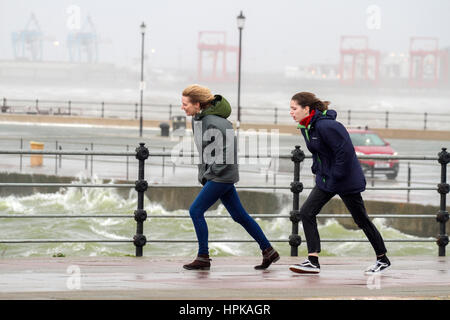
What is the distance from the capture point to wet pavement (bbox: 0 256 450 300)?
20.5ft

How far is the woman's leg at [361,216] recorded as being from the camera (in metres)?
7.45

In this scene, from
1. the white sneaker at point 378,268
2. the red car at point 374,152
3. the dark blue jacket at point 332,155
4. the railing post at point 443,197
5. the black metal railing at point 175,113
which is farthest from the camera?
the black metal railing at point 175,113

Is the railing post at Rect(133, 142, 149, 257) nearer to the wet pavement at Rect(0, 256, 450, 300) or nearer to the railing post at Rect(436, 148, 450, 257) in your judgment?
the wet pavement at Rect(0, 256, 450, 300)

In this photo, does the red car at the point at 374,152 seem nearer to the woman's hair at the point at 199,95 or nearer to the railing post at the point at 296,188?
the railing post at the point at 296,188

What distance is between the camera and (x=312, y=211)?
750 cm

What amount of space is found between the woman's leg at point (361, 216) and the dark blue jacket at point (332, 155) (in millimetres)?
109

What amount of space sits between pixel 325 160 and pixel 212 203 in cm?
101

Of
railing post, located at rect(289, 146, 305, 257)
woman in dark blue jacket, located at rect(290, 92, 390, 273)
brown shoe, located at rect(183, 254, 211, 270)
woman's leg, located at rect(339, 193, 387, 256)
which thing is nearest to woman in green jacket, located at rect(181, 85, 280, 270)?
brown shoe, located at rect(183, 254, 211, 270)

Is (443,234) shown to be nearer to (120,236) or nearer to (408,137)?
(120,236)

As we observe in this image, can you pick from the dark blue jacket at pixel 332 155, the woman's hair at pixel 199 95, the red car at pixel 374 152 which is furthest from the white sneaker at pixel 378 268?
the red car at pixel 374 152

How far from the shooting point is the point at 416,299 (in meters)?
6.07

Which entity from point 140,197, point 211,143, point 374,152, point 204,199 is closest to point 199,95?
point 211,143

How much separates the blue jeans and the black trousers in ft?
1.42
